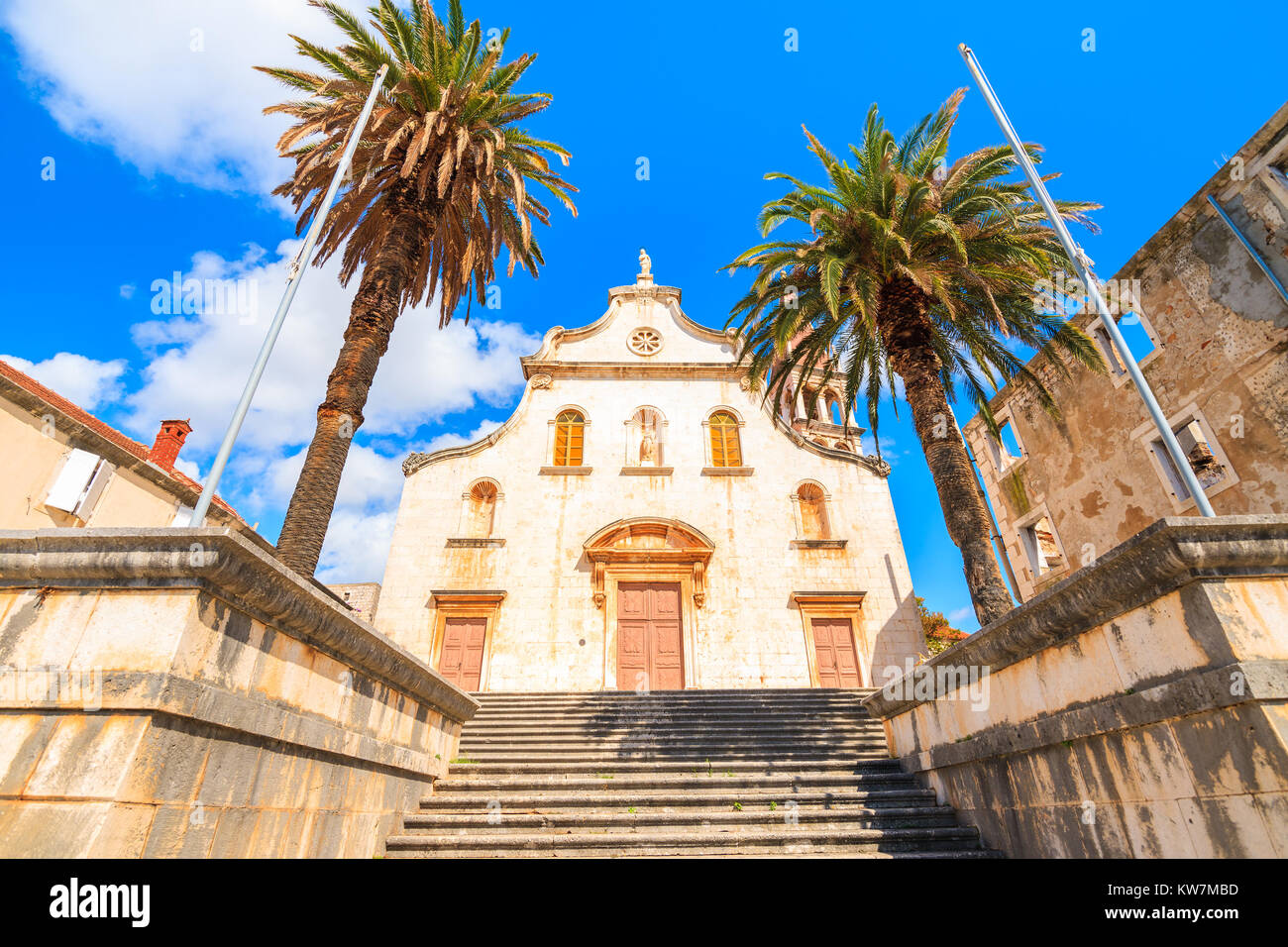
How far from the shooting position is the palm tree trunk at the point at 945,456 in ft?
28.4

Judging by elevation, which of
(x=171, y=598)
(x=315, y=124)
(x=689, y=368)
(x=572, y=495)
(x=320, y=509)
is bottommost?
(x=171, y=598)

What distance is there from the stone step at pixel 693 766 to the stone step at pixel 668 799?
720mm

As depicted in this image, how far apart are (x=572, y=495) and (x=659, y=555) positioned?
315 cm

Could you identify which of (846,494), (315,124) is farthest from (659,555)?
(315,124)

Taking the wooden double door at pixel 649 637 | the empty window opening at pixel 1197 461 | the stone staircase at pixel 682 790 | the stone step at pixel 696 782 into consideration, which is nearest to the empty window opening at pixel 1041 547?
the empty window opening at pixel 1197 461

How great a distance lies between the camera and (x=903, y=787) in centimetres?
703

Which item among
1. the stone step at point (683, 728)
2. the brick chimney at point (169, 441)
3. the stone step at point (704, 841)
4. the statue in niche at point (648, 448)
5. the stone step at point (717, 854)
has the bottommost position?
the stone step at point (717, 854)

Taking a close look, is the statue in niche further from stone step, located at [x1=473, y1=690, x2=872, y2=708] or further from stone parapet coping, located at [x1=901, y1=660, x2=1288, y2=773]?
stone parapet coping, located at [x1=901, y1=660, x2=1288, y2=773]

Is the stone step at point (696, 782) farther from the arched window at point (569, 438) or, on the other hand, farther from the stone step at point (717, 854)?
the arched window at point (569, 438)

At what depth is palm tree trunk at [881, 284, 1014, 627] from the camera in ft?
28.4

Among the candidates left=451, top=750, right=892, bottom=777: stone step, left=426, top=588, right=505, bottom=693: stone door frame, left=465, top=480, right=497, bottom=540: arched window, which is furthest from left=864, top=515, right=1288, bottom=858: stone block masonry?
left=465, top=480, right=497, bottom=540: arched window

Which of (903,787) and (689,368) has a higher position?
(689,368)
